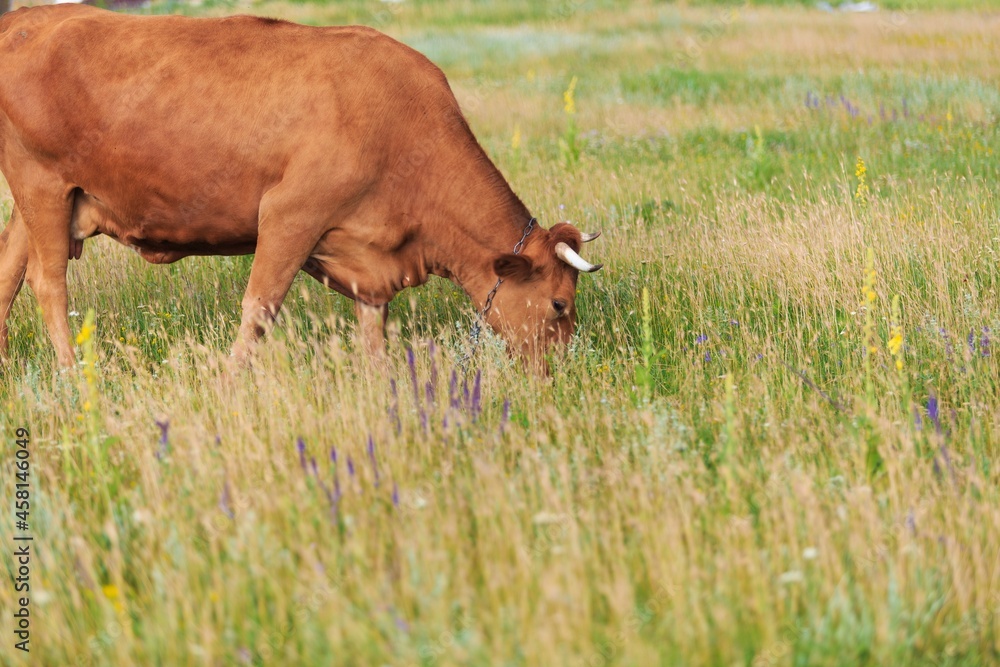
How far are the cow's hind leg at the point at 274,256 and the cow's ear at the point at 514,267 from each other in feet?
3.26

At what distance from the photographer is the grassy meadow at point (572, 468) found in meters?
3.01

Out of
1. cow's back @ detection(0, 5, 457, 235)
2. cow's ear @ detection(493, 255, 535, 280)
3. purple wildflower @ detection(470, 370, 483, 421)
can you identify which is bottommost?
purple wildflower @ detection(470, 370, 483, 421)

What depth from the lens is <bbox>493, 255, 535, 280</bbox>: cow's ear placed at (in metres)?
5.55

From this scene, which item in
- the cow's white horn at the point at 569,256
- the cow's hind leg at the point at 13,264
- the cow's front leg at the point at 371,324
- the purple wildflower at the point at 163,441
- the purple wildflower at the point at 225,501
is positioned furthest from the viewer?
the cow's hind leg at the point at 13,264

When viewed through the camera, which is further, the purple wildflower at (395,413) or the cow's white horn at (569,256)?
the cow's white horn at (569,256)

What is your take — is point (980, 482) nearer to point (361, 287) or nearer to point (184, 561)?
point (184, 561)

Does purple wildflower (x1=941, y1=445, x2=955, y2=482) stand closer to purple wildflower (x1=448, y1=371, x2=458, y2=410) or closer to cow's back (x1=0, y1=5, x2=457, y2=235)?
purple wildflower (x1=448, y1=371, x2=458, y2=410)

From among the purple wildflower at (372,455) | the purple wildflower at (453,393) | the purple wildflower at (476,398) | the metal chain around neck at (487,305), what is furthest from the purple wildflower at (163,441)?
the metal chain around neck at (487,305)

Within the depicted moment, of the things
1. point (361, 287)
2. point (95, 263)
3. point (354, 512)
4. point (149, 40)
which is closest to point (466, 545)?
point (354, 512)

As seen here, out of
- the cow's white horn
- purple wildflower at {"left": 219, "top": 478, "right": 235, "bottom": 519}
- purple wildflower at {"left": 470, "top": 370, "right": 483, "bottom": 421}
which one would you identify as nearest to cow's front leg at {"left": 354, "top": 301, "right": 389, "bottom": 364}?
the cow's white horn

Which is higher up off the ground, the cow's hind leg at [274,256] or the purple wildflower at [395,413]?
the cow's hind leg at [274,256]

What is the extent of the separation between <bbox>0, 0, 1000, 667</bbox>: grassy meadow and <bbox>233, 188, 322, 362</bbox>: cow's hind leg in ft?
0.87

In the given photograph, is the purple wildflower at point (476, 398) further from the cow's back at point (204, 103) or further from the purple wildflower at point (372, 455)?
the cow's back at point (204, 103)

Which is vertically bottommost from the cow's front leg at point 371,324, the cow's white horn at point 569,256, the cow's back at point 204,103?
the cow's front leg at point 371,324
